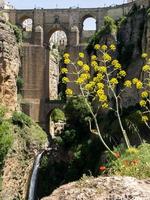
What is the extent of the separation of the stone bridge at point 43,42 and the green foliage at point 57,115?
948 millimetres

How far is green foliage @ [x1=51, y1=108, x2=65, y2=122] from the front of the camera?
53.8 metres

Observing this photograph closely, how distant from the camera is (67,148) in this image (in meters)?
38.3

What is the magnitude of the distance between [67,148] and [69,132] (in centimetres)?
115

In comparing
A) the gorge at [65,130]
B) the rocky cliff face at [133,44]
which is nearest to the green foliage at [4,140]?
the gorge at [65,130]

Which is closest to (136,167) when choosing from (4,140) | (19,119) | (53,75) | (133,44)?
(4,140)

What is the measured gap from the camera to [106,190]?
5.57m

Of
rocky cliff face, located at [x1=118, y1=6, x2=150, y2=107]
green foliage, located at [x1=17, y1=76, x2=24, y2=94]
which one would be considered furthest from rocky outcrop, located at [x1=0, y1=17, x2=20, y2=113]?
green foliage, located at [x1=17, y1=76, x2=24, y2=94]

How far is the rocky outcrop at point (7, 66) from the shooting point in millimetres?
35969

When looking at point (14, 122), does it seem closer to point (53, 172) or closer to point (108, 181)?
point (53, 172)

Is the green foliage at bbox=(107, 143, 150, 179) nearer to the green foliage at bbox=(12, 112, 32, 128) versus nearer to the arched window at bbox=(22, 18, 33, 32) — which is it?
the green foliage at bbox=(12, 112, 32, 128)

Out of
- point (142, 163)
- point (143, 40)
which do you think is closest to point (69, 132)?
point (143, 40)

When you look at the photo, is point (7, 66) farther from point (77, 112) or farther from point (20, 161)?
point (20, 161)

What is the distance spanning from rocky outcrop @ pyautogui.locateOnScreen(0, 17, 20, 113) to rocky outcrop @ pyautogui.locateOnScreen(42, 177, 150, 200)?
30.2 metres

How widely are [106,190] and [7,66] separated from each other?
31.2m
